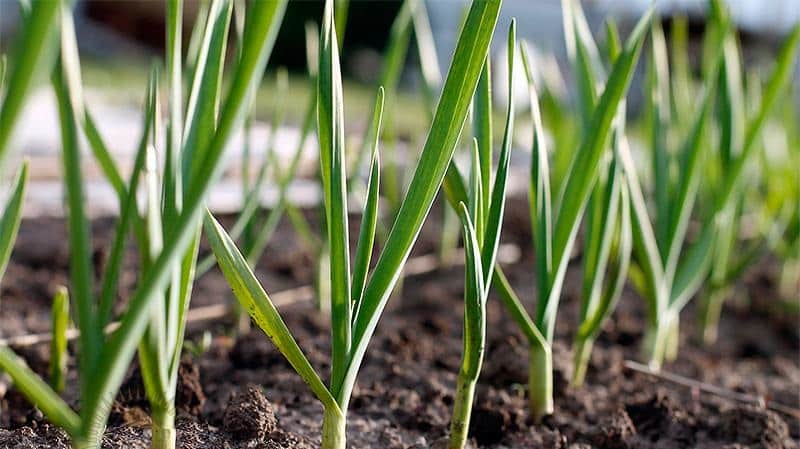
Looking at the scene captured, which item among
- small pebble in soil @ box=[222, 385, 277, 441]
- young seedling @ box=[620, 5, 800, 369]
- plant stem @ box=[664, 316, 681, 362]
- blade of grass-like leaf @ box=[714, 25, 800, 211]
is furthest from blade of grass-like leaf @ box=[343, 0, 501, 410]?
plant stem @ box=[664, 316, 681, 362]

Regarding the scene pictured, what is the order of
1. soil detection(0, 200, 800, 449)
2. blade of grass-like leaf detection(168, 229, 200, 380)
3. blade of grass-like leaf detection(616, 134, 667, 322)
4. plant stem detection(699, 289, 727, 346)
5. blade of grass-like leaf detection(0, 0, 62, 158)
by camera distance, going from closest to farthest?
blade of grass-like leaf detection(0, 0, 62, 158)
blade of grass-like leaf detection(168, 229, 200, 380)
soil detection(0, 200, 800, 449)
blade of grass-like leaf detection(616, 134, 667, 322)
plant stem detection(699, 289, 727, 346)

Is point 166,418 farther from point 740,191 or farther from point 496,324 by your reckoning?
point 740,191

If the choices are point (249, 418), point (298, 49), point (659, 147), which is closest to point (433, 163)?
point (249, 418)

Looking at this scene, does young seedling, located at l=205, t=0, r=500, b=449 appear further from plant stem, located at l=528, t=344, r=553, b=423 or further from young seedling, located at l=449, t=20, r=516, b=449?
plant stem, located at l=528, t=344, r=553, b=423

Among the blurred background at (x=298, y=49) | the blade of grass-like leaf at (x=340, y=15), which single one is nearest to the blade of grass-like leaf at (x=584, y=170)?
the blade of grass-like leaf at (x=340, y=15)

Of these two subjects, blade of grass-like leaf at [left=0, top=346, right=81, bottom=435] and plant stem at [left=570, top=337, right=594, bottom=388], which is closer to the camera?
blade of grass-like leaf at [left=0, top=346, right=81, bottom=435]

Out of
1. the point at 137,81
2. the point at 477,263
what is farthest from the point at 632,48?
the point at 137,81
